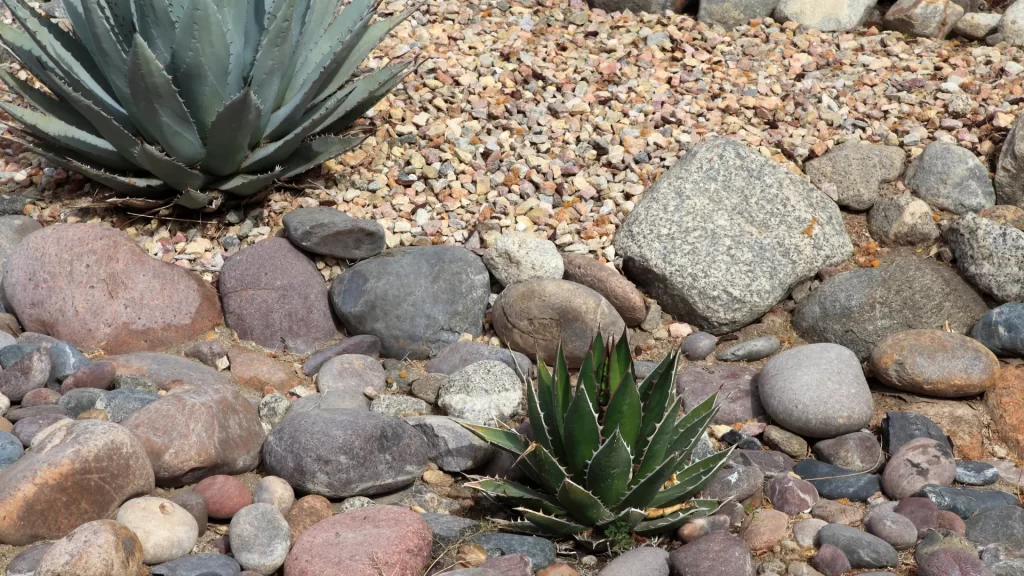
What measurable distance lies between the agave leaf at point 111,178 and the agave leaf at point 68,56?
0.29 metres

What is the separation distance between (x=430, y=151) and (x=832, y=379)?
2.25 meters

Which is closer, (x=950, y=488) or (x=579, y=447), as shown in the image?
(x=579, y=447)

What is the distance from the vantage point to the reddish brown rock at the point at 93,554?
91.5 inches

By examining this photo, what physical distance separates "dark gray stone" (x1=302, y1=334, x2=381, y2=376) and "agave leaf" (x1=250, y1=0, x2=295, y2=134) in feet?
3.42

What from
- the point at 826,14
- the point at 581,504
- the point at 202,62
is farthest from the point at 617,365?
the point at 826,14

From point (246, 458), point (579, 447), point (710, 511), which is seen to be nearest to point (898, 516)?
point (710, 511)

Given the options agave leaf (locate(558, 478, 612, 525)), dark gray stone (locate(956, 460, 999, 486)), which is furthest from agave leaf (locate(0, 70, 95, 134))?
dark gray stone (locate(956, 460, 999, 486))

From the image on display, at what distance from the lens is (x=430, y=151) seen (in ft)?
15.1

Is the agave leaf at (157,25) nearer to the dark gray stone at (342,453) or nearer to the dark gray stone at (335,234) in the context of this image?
the dark gray stone at (335,234)

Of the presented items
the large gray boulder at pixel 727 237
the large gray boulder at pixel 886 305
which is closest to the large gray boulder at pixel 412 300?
the large gray boulder at pixel 727 237

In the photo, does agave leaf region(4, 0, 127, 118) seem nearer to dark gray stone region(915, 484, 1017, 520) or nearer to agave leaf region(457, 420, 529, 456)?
agave leaf region(457, 420, 529, 456)

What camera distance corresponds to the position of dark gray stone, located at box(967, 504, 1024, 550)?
2867 millimetres

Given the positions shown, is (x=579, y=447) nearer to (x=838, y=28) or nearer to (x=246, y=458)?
(x=246, y=458)

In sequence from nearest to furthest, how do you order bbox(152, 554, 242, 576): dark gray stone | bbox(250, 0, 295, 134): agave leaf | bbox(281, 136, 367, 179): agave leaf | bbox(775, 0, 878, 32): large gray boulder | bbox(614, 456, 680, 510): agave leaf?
bbox(152, 554, 242, 576): dark gray stone
bbox(614, 456, 680, 510): agave leaf
bbox(250, 0, 295, 134): agave leaf
bbox(281, 136, 367, 179): agave leaf
bbox(775, 0, 878, 32): large gray boulder
